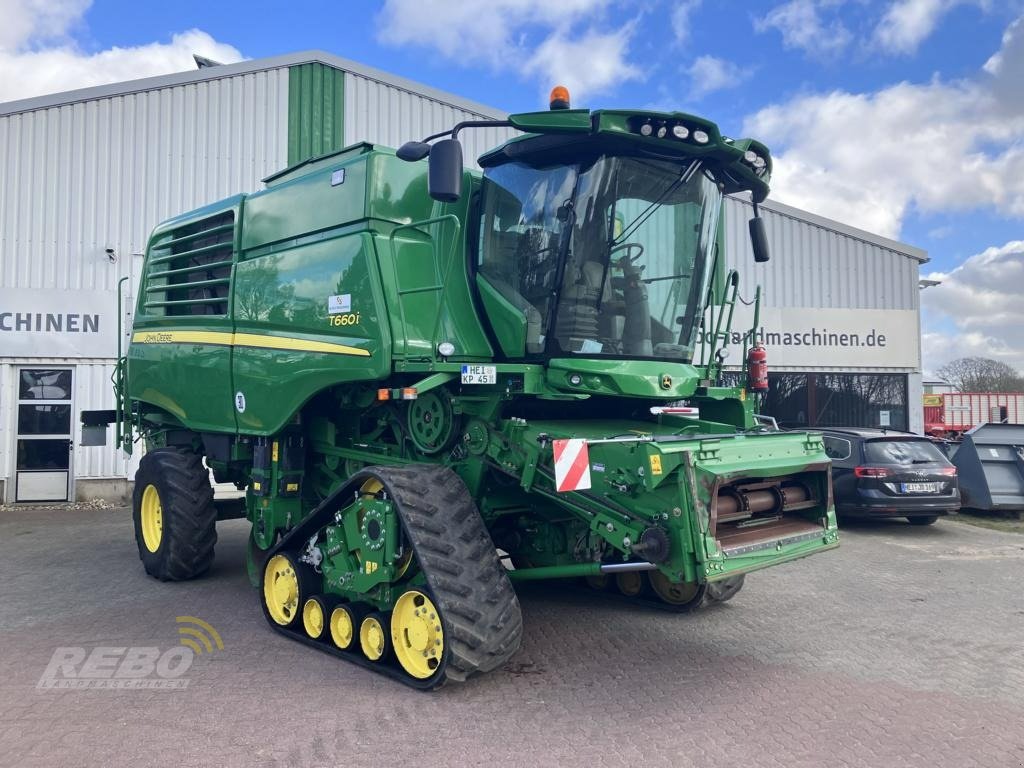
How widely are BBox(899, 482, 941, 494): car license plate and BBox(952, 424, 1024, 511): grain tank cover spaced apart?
6.29ft

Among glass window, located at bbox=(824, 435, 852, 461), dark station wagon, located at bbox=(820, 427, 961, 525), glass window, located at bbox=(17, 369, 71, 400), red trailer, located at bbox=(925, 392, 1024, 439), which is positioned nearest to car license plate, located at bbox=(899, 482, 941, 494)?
dark station wagon, located at bbox=(820, 427, 961, 525)

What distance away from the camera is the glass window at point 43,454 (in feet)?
40.8

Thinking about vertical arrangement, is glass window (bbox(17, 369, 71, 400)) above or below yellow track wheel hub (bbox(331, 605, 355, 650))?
above

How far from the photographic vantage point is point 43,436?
1248cm

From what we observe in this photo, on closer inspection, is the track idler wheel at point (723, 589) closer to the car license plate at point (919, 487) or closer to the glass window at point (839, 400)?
the car license plate at point (919, 487)

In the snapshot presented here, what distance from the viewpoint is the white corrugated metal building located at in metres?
12.5

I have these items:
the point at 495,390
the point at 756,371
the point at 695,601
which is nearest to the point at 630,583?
the point at 695,601

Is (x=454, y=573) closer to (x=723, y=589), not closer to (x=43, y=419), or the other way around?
(x=723, y=589)

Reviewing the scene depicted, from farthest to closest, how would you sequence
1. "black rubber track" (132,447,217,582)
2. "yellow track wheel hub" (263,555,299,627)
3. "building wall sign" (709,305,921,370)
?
"building wall sign" (709,305,921,370)
"black rubber track" (132,447,217,582)
"yellow track wheel hub" (263,555,299,627)

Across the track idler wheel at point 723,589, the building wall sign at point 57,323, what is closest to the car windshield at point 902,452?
the track idler wheel at point 723,589

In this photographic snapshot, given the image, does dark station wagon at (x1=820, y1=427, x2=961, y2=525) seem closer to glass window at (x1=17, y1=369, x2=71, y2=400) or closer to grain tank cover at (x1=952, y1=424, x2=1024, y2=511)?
grain tank cover at (x1=952, y1=424, x2=1024, y2=511)

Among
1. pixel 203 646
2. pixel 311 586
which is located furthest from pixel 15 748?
pixel 311 586

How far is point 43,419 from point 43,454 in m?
0.56

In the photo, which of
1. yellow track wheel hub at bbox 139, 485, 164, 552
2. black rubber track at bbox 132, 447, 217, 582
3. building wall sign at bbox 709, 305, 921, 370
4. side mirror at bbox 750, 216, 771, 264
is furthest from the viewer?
building wall sign at bbox 709, 305, 921, 370
